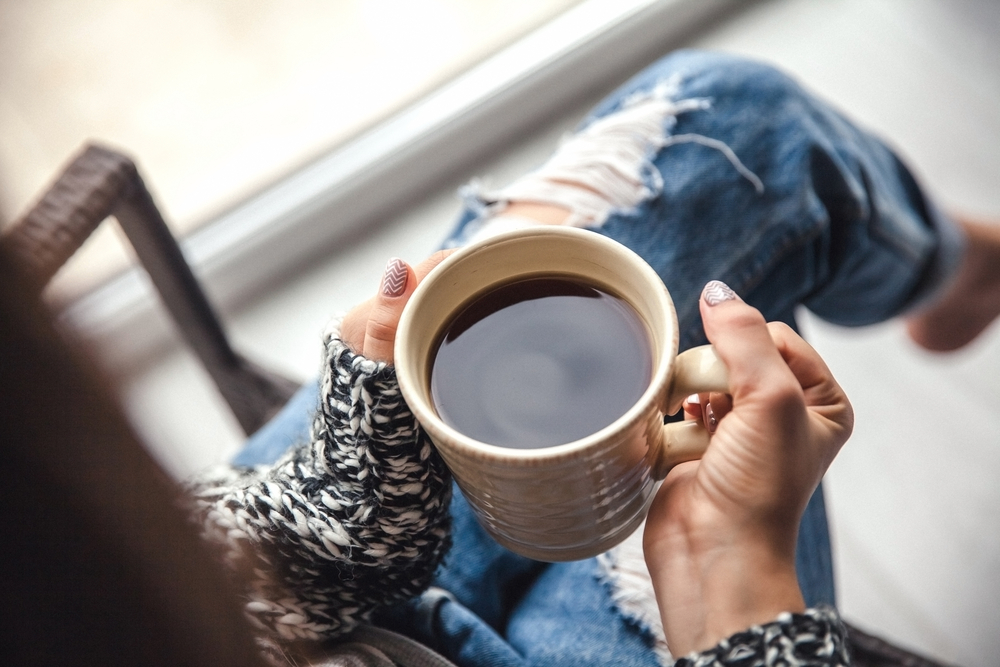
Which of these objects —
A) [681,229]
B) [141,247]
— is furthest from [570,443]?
[141,247]

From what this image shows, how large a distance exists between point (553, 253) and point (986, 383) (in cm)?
101

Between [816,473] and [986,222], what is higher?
[816,473]

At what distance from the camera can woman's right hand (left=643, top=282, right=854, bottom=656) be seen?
427 millimetres

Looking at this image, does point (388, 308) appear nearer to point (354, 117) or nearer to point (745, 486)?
point (745, 486)

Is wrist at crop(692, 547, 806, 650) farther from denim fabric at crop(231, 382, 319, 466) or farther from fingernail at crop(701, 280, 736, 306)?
denim fabric at crop(231, 382, 319, 466)

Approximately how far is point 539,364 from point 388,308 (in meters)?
0.13

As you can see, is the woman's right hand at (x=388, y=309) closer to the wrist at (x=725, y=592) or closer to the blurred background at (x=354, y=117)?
the wrist at (x=725, y=592)

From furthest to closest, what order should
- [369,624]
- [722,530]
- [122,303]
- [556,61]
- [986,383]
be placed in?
[556,61] < [122,303] < [986,383] < [369,624] < [722,530]

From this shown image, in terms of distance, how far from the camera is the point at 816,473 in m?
0.47

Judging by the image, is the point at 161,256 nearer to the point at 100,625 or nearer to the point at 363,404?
the point at 363,404

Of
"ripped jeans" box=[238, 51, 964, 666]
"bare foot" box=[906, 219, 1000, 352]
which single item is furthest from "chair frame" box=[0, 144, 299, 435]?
"bare foot" box=[906, 219, 1000, 352]

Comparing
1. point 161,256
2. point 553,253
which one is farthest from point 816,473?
point 161,256

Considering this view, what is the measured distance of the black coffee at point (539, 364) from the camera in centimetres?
49

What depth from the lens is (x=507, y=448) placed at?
1.43ft
